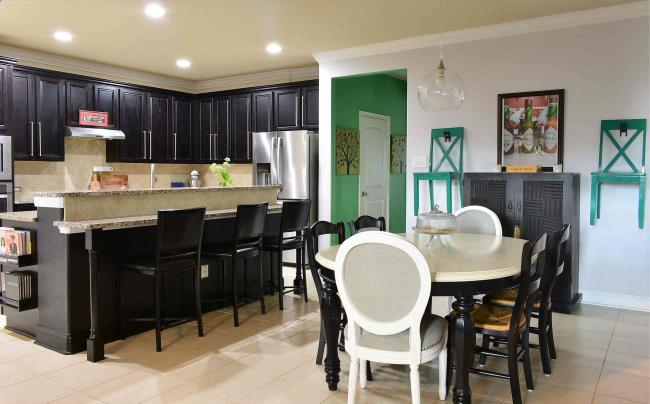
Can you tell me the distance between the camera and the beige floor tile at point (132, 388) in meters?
2.72

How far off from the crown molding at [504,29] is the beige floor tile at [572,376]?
9.93 feet

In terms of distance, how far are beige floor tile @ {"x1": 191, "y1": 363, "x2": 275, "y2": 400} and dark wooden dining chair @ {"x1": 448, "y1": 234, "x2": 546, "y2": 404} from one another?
1.22 meters

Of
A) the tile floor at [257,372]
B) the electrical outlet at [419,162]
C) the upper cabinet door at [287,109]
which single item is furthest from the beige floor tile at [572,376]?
the upper cabinet door at [287,109]

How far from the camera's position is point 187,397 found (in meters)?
2.73

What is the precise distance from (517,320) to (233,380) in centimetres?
163

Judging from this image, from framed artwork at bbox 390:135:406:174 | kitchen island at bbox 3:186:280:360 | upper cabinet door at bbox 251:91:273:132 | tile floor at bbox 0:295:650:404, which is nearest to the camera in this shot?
tile floor at bbox 0:295:650:404

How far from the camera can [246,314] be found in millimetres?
4297

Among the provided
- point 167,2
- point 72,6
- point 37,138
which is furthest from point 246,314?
point 37,138

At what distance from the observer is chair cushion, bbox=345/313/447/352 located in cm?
234

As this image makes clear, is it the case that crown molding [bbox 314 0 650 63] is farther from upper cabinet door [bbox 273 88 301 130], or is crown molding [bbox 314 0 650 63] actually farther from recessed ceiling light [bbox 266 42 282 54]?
upper cabinet door [bbox 273 88 301 130]

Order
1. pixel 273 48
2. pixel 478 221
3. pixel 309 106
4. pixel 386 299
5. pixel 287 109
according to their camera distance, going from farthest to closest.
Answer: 1. pixel 287 109
2. pixel 309 106
3. pixel 273 48
4. pixel 478 221
5. pixel 386 299

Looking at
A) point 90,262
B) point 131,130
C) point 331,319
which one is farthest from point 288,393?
point 131,130

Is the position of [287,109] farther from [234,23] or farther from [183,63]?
[234,23]

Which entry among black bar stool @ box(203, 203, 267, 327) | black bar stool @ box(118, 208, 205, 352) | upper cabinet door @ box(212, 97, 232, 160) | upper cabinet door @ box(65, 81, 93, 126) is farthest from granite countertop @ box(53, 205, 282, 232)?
upper cabinet door @ box(212, 97, 232, 160)
